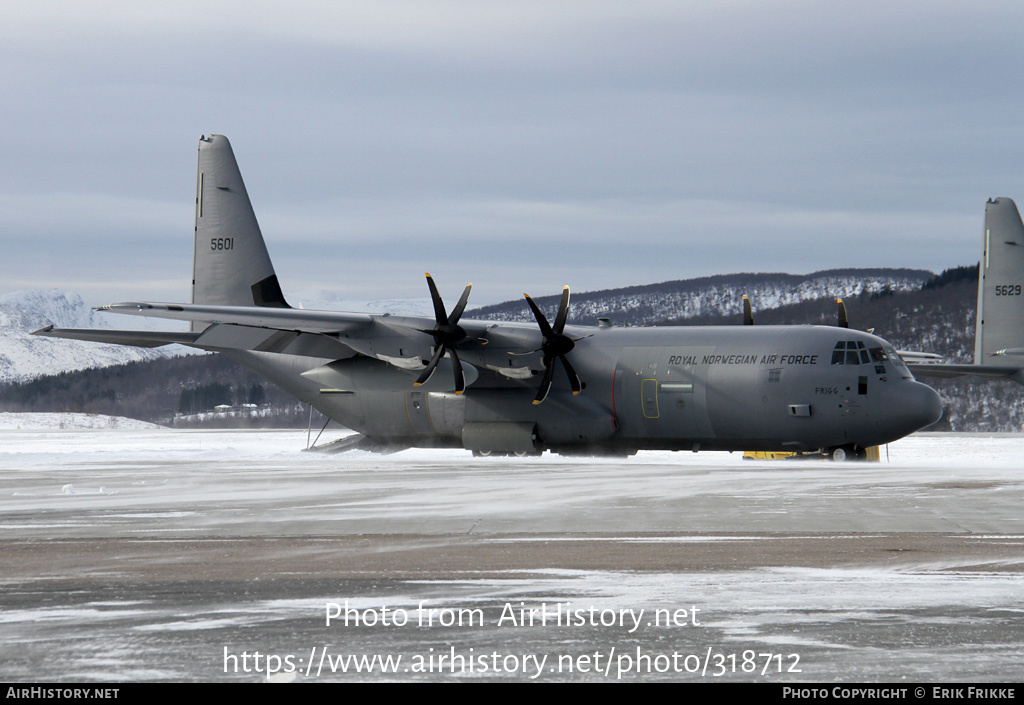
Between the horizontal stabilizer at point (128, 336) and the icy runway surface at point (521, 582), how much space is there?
506 inches

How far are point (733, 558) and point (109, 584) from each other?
18.6ft

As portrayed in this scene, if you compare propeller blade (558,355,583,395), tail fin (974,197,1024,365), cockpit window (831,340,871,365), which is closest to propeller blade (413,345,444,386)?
propeller blade (558,355,583,395)

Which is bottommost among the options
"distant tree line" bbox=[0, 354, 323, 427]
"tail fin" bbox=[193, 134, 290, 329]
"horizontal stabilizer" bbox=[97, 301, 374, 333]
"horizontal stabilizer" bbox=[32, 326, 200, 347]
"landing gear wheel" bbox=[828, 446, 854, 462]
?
"distant tree line" bbox=[0, 354, 323, 427]

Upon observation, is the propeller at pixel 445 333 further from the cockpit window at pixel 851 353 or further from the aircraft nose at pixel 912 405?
the aircraft nose at pixel 912 405

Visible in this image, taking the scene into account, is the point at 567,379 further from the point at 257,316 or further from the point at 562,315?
the point at 257,316

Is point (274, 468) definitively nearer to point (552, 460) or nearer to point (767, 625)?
point (552, 460)

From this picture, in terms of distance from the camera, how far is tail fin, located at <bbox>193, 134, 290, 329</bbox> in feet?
125

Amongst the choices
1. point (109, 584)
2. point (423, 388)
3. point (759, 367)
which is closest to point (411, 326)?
point (423, 388)

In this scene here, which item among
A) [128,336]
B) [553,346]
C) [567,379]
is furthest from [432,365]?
[128,336]

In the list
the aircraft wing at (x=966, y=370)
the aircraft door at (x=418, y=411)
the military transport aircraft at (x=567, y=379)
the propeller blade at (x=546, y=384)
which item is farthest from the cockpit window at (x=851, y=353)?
the aircraft door at (x=418, y=411)

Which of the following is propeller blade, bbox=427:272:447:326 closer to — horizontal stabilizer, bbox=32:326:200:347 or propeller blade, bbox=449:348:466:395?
propeller blade, bbox=449:348:466:395

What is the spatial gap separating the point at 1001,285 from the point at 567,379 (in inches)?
672

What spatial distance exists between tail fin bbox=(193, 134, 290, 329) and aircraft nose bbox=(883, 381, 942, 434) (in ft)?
70.8

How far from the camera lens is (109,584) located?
8781 mm
